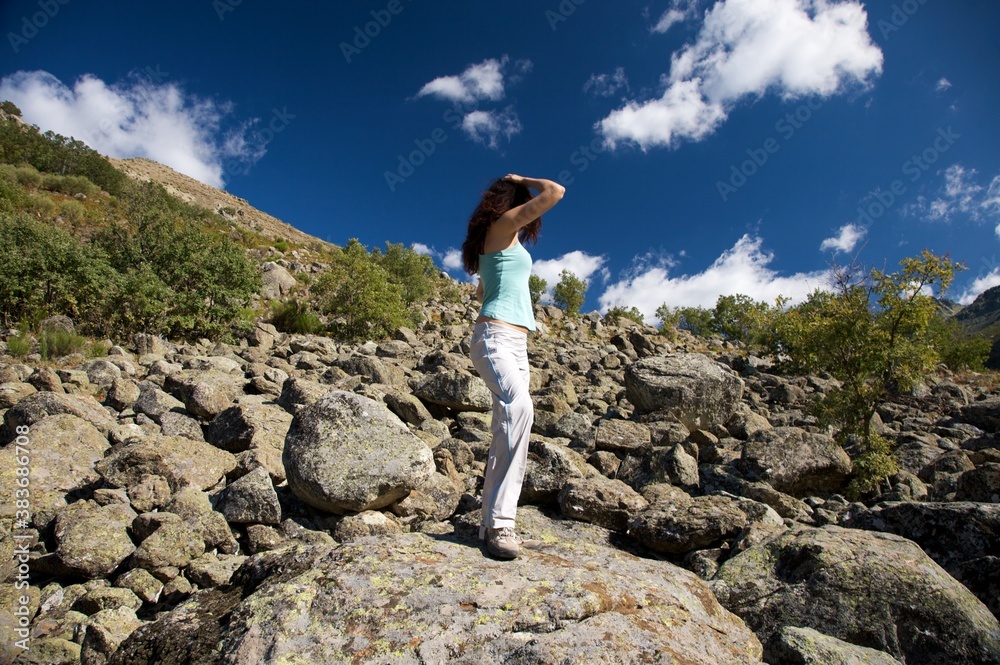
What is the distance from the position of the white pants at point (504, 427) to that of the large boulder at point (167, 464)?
4.03 metres

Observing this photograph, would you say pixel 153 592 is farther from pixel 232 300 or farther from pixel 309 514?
pixel 232 300

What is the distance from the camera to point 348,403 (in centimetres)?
584

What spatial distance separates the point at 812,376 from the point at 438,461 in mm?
17900

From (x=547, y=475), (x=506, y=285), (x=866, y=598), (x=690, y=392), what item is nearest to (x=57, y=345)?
(x=547, y=475)

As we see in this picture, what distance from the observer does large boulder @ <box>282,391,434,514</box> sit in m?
5.25

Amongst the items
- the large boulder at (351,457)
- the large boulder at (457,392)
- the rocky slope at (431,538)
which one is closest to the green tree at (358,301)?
the rocky slope at (431,538)

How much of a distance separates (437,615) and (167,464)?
4.48m

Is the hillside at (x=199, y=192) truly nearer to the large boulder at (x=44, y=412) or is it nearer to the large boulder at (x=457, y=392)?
the large boulder at (x=457, y=392)

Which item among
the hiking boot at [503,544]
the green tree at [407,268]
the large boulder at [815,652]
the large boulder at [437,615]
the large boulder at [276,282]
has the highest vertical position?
the green tree at [407,268]

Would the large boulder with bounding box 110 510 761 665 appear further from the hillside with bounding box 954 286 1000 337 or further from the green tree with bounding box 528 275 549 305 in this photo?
the hillside with bounding box 954 286 1000 337

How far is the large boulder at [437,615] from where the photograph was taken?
2.44 metres

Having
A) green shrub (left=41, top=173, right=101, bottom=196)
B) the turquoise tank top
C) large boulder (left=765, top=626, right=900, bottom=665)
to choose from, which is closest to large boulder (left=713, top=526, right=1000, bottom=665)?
large boulder (left=765, top=626, right=900, bottom=665)

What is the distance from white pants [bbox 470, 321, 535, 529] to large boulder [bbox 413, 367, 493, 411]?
646 centimetres

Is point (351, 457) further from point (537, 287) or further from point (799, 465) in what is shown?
point (537, 287)
